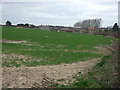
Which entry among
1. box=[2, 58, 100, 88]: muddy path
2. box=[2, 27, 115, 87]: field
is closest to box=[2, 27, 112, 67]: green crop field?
box=[2, 27, 115, 87]: field

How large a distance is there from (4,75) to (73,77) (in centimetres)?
345

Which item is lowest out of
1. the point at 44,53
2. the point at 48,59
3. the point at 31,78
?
the point at 31,78

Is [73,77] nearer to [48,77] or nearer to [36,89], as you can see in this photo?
[48,77]

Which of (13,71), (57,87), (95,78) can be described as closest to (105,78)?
(95,78)

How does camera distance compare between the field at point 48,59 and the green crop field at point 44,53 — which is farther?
the green crop field at point 44,53

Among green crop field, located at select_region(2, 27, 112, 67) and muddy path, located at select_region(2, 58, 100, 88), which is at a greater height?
green crop field, located at select_region(2, 27, 112, 67)

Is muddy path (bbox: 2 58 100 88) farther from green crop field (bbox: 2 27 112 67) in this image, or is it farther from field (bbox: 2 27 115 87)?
green crop field (bbox: 2 27 112 67)

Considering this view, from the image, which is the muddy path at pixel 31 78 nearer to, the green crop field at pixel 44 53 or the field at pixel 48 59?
the field at pixel 48 59

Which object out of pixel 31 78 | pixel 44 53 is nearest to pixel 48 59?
pixel 44 53

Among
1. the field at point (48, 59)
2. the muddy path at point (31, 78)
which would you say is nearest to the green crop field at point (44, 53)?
the field at point (48, 59)

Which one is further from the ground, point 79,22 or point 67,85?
point 79,22

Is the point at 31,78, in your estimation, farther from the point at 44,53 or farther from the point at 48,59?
the point at 44,53

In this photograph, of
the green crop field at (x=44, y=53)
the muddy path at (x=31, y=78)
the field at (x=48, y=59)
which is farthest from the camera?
the green crop field at (x=44, y=53)

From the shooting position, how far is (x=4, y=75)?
7.50m
